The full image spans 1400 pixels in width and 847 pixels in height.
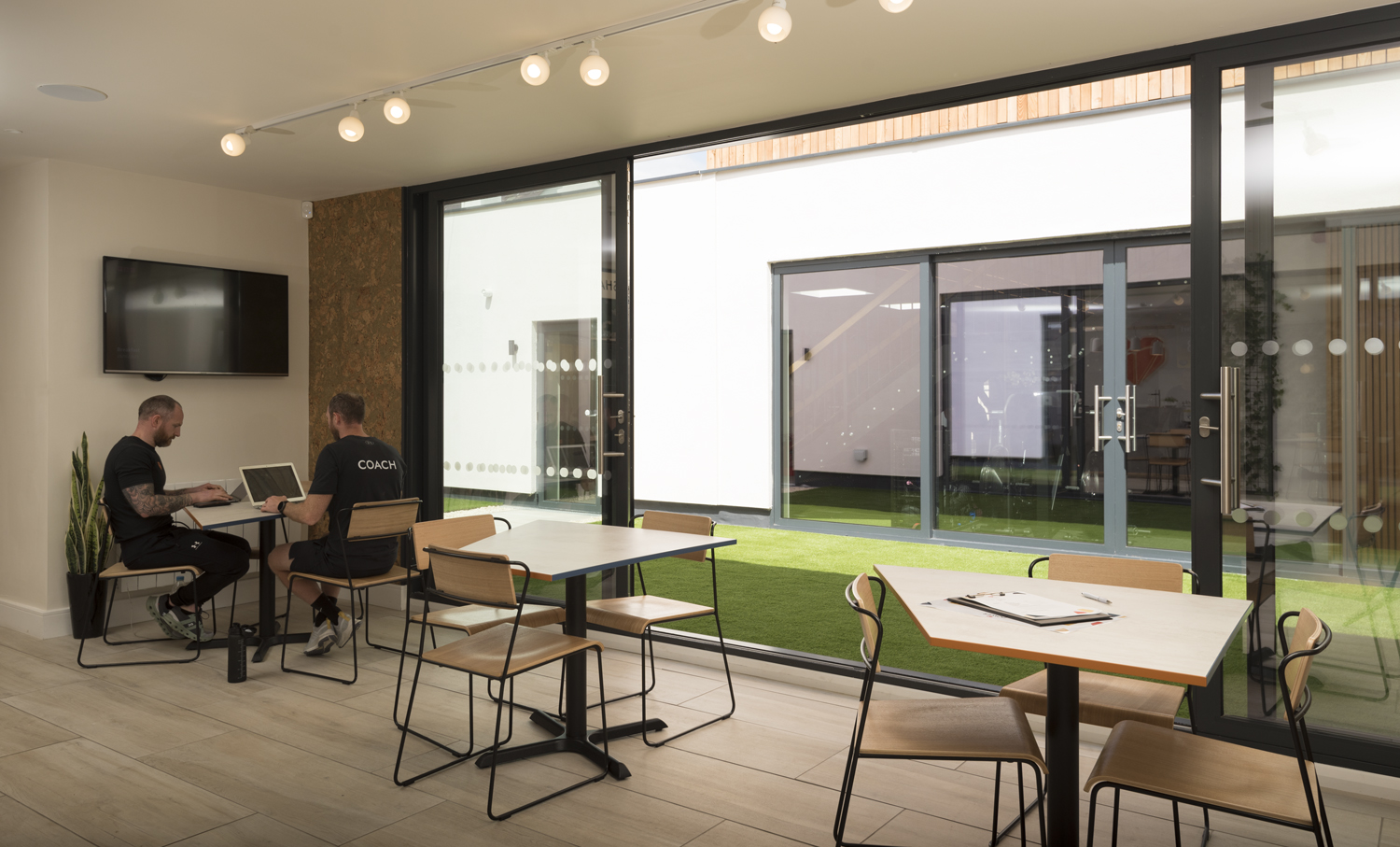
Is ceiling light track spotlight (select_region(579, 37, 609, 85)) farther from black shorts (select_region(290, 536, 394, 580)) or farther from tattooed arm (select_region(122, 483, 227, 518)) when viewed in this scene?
tattooed arm (select_region(122, 483, 227, 518))

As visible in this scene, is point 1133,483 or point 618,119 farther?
point 1133,483

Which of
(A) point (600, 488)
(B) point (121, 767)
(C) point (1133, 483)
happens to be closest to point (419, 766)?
(B) point (121, 767)

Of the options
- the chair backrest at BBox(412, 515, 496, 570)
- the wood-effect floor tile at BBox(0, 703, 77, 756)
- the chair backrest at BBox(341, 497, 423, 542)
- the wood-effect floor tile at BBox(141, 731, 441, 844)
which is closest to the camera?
the wood-effect floor tile at BBox(141, 731, 441, 844)

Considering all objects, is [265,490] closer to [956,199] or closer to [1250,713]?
[1250,713]

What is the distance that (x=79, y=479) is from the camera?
5.24 meters

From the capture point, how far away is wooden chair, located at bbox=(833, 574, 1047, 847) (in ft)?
7.26

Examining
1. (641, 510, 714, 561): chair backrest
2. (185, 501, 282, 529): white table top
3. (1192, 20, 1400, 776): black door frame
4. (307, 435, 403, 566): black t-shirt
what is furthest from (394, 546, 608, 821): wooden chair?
(1192, 20, 1400, 776): black door frame

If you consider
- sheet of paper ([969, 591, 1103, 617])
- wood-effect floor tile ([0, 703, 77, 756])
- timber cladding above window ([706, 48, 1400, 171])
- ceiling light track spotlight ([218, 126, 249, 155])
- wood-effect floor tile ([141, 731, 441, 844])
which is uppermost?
timber cladding above window ([706, 48, 1400, 171])

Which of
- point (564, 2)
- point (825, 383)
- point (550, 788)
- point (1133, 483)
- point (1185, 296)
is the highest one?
point (564, 2)

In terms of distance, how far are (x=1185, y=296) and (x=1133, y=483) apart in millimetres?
1572

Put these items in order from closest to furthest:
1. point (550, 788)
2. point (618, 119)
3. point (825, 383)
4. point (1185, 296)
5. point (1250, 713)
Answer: point (550, 788) → point (1250, 713) → point (618, 119) → point (1185, 296) → point (825, 383)

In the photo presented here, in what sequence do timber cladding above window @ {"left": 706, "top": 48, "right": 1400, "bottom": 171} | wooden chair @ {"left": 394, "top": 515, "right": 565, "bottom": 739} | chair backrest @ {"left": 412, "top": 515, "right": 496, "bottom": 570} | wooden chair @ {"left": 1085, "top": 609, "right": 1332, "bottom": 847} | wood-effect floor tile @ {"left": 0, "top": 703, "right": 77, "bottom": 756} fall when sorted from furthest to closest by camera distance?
timber cladding above window @ {"left": 706, "top": 48, "right": 1400, "bottom": 171}, chair backrest @ {"left": 412, "top": 515, "right": 496, "bottom": 570}, wooden chair @ {"left": 394, "top": 515, "right": 565, "bottom": 739}, wood-effect floor tile @ {"left": 0, "top": 703, "right": 77, "bottom": 756}, wooden chair @ {"left": 1085, "top": 609, "right": 1332, "bottom": 847}

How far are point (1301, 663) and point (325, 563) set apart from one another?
13.7 ft

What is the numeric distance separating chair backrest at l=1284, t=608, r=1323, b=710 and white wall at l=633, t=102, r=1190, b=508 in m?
6.09
